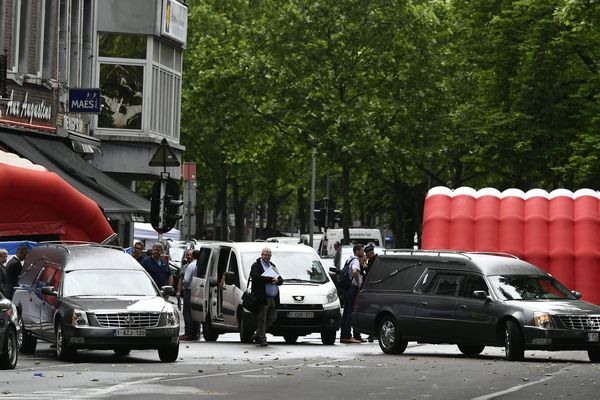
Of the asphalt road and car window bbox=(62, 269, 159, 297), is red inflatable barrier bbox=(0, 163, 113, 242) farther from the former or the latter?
car window bbox=(62, 269, 159, 297)

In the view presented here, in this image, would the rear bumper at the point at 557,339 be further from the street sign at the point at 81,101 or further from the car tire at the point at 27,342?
the street sign at the point at 81,101

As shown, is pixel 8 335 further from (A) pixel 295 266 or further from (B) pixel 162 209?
(A) pixel 295 266

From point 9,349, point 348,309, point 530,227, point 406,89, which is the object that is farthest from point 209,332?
point 406,89

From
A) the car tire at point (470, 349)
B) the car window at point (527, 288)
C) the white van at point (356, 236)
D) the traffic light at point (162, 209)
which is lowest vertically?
the car tire at point (470, 349)

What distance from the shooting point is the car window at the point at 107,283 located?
83.7 feet

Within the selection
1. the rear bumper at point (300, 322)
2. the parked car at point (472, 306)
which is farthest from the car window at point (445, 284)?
the rear bumper at point (300, 322)

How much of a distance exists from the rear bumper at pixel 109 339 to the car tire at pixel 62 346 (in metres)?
0.11

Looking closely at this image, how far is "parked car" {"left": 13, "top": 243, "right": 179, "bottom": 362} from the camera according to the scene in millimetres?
24500

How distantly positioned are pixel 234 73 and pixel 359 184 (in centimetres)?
1208

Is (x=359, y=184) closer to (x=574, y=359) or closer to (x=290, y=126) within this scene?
(x=290, y=126)

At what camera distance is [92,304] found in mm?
24844

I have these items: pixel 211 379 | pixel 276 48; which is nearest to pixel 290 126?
pixel 276 48

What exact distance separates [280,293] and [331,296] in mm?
1030

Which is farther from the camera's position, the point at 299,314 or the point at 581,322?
the point at 299,314
